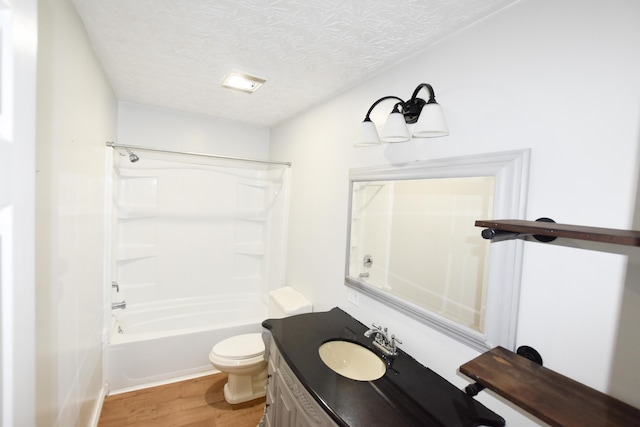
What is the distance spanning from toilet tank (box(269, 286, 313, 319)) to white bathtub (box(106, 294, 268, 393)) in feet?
1.18

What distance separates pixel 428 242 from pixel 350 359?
795 mm

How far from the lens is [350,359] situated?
5.21 ft

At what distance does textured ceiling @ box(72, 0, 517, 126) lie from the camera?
114 cm

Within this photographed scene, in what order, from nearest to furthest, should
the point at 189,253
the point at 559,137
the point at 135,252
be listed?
the point at 559,137 < the point at 135,252 < the point at 189,253

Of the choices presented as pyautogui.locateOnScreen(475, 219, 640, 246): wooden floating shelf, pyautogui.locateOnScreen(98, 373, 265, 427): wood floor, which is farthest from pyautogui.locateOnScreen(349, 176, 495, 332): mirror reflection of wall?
pyautogui.locateOnScreen(98, 373, 265, 427): wood floor

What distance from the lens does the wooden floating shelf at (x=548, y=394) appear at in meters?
0.70

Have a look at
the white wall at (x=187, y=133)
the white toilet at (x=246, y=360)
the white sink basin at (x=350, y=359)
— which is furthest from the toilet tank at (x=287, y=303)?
the white wall at (x=187, y=133)

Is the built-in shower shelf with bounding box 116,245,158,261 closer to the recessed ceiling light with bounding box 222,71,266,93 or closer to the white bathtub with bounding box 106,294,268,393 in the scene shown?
the white bathtub with bounding box 106,294,268,393

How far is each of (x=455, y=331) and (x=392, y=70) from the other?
1372 millimetres

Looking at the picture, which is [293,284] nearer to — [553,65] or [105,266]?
[105,266]

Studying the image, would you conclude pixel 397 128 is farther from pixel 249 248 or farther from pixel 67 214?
pixel 249 248

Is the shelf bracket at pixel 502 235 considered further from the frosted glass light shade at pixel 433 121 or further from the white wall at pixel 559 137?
the frosted glass light shade at pixel 433 121

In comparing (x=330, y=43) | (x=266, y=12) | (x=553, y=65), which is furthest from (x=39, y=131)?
(x=553, y=65)

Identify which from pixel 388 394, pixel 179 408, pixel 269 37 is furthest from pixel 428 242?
pixel 179 408
